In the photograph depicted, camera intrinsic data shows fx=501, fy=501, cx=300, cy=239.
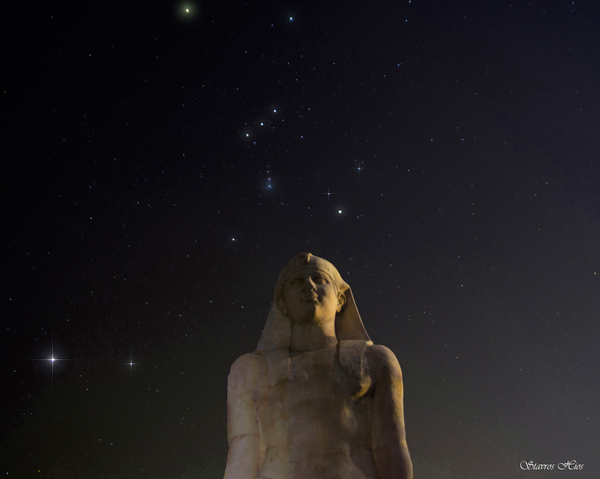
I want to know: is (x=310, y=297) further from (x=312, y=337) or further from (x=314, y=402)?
(x=314, y=402)

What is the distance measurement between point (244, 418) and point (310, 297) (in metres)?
1.24

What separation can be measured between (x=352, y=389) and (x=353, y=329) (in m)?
0.89

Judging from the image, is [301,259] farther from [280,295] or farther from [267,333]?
[267,333]

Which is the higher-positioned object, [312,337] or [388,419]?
[312,337]

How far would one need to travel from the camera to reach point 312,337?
15.7 feet

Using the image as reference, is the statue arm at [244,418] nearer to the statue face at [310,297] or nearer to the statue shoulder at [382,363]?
the statue face at [310,297]

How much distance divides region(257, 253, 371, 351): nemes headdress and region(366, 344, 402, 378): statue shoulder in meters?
0.43

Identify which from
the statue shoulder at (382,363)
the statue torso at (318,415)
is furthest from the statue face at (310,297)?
the statue shoulder at (382,363)

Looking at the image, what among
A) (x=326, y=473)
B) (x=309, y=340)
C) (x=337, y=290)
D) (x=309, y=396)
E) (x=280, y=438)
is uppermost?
(x=337, y=290)

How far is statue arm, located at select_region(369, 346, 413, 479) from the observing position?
3.97m

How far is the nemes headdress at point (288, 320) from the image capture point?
498cm

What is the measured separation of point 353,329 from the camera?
5.12m

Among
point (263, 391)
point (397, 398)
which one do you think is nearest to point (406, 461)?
point (397, 398)

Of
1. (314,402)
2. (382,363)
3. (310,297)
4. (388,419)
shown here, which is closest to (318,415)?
→ (314,402)
